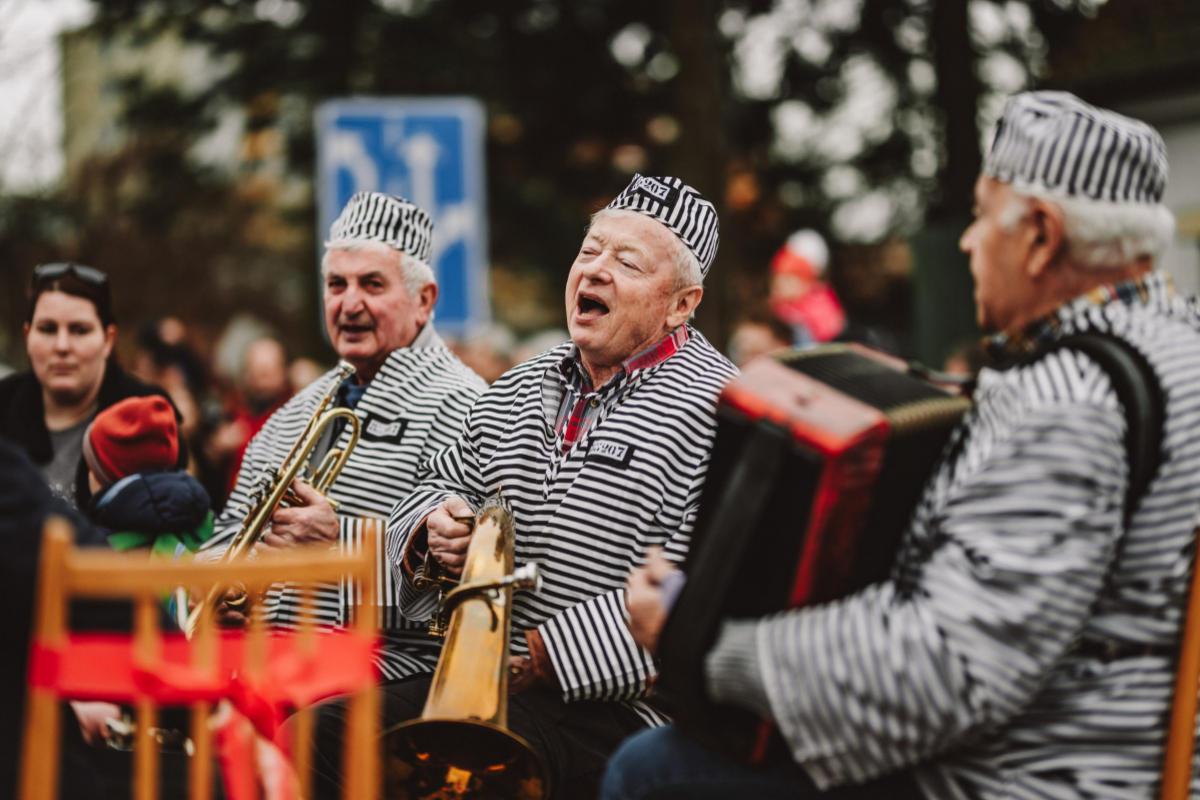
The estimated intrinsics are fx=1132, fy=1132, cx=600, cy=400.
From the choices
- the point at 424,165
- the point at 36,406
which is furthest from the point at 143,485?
the point at 424,165

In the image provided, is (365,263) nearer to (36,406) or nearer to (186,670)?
(36,406)

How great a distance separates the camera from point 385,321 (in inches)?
152

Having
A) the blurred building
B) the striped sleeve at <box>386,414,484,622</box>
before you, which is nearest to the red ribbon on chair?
the striped sleeve at <box>386,414,484,622</box>

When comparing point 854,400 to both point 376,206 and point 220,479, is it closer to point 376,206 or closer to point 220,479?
point 376,206

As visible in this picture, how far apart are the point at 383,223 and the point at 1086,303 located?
2561 millimetres

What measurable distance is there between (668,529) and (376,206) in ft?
5.71

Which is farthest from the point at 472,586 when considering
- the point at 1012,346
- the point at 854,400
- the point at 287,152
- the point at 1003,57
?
the point at 1003,57

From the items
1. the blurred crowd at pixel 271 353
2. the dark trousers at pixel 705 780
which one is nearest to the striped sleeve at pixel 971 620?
the dark trousers at pixel 705 780

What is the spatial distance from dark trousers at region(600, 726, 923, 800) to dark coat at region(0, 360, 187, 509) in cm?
241

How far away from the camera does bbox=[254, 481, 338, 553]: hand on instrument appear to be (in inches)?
134

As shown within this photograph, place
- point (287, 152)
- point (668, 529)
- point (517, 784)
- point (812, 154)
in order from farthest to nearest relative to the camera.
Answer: point (812, 154) < point (287, 152) < point (668, 529) < point (517, 784)

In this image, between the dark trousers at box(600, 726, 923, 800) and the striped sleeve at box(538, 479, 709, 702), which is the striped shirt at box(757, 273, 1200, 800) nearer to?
the dark trousers at box(600, 726, 923, 800)

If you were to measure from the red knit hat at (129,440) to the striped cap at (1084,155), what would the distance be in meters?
2.71

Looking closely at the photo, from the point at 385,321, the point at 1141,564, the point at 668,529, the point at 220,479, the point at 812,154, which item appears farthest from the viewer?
the point at 812,154
